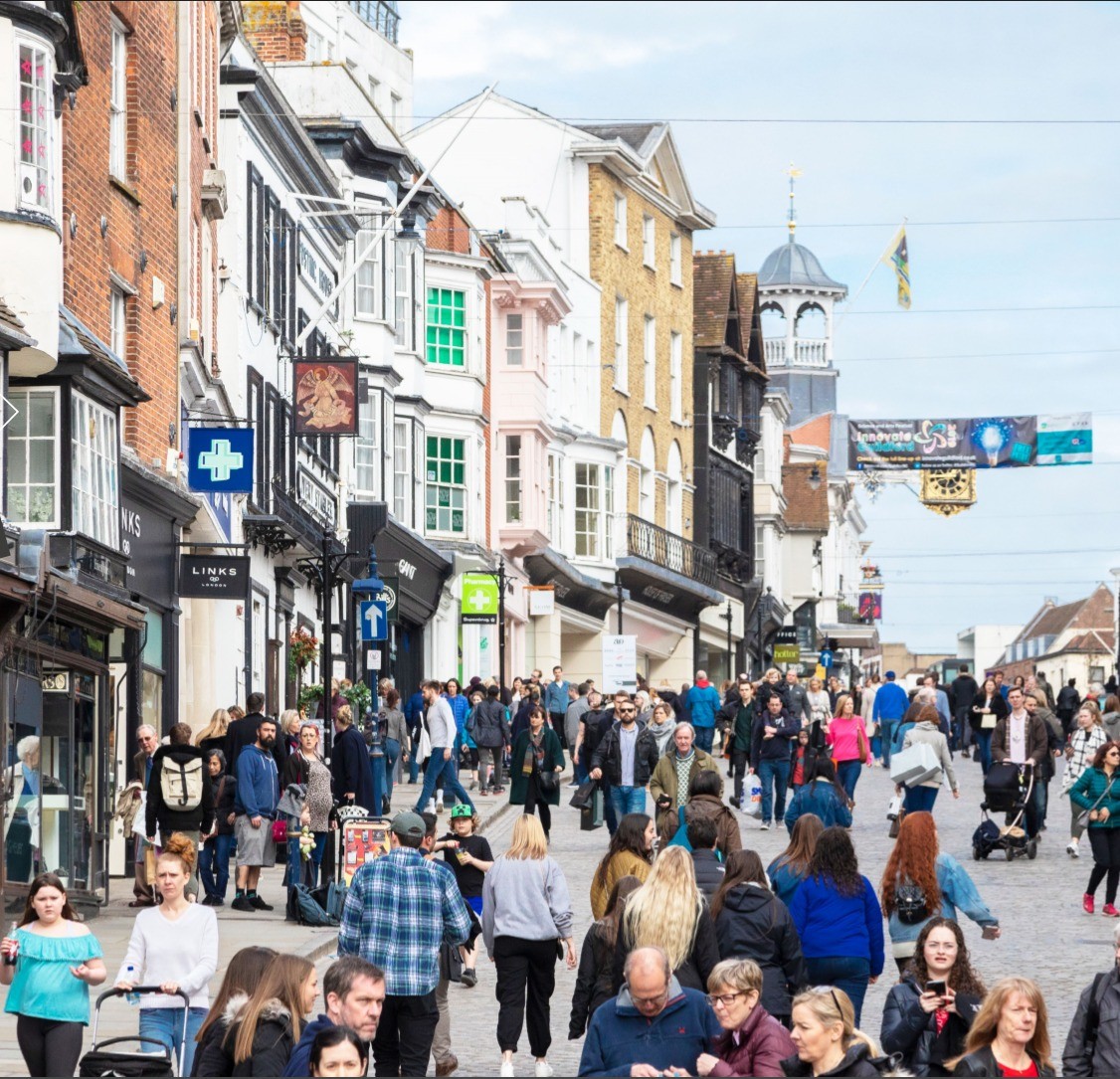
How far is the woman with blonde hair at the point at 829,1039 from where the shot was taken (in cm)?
897

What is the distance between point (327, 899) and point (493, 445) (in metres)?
34.6

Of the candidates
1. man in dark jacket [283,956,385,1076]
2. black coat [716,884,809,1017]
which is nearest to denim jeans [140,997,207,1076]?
man in dark jacket [283,956,385,1076]

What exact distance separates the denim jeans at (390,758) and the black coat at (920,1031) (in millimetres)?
19409

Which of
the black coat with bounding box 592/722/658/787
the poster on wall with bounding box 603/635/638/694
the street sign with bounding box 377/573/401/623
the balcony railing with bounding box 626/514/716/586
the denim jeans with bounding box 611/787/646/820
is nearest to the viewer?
the black coat with bounding box 592/722/658/787

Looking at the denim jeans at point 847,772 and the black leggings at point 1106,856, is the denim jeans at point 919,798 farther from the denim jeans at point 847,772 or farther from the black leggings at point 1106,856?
the denim jeans at point 847,772

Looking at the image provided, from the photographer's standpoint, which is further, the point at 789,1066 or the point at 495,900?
the point at 495,900

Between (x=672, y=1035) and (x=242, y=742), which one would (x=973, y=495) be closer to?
(x=242, y=742)

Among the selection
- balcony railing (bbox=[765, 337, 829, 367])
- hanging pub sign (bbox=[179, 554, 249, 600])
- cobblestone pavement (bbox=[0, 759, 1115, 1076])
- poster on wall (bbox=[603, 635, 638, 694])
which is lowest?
cobblestone pavement (bbox=[0, 759, 1115, 1076])

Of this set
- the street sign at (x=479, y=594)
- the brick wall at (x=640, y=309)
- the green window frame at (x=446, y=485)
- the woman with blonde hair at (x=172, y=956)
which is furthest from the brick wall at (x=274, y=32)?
the woman with blonde hair at (x=172, y=956)

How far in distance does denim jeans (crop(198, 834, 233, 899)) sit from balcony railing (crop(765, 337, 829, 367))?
117237 mm

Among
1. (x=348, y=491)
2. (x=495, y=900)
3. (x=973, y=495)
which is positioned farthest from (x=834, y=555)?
(x=495, y=900)

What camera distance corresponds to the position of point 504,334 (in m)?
56.3

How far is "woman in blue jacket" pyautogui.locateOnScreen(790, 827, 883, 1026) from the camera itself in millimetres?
12836

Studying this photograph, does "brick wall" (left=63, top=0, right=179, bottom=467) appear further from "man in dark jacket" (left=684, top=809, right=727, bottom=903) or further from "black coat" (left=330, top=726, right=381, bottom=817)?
"man in dark jacket" (left=684, top=809, right=727, bottom=903)
